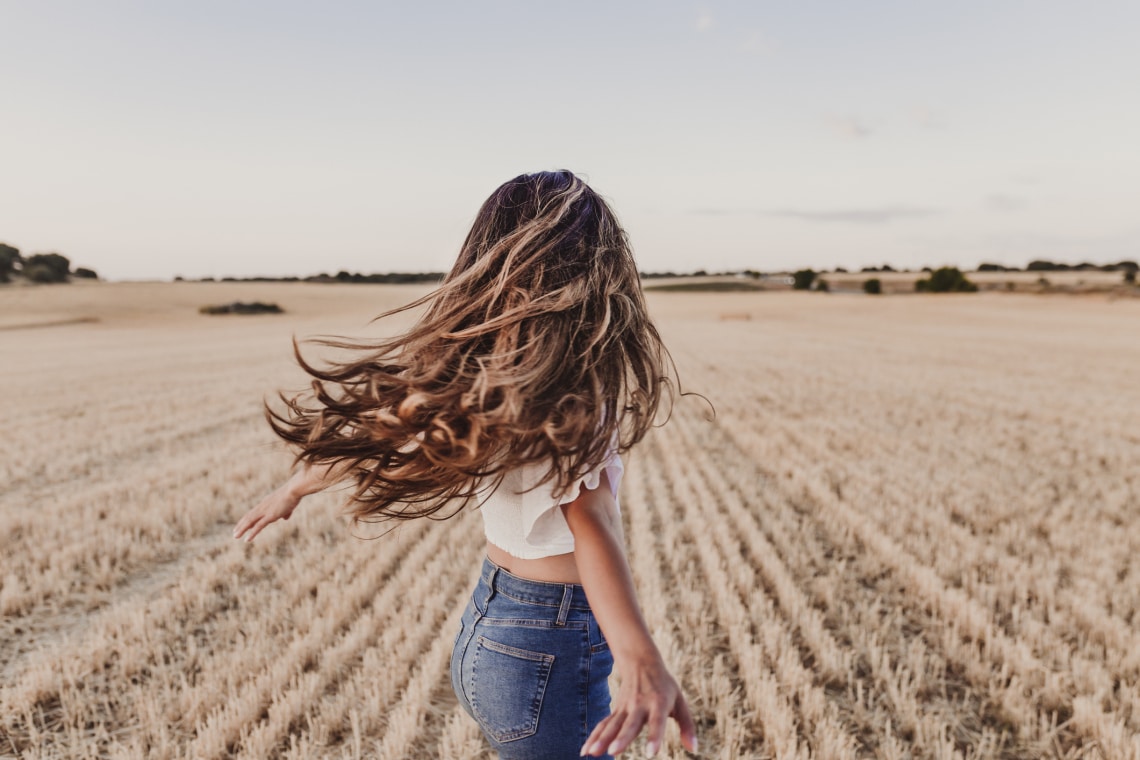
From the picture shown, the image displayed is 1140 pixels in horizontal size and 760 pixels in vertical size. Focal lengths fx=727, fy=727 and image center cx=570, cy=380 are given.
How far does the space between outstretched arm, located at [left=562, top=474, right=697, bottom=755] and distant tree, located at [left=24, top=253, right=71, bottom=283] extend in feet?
271

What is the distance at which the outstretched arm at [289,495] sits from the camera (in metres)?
1.83

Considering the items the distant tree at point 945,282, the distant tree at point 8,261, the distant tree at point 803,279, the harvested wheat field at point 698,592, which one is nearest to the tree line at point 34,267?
the distant tree at point 8,261

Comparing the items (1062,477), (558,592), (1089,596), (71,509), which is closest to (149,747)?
(558,592)

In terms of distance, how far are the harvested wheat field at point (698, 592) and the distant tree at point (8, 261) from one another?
232ft

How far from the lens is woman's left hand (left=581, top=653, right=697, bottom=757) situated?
1.22 meters

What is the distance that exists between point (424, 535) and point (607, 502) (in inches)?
186

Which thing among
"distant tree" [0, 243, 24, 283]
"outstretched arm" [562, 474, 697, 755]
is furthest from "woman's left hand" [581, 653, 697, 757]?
"distant tree" [0, 243, 24, 283]

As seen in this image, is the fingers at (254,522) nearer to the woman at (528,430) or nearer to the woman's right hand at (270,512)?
the woman's right hand at (270,512)

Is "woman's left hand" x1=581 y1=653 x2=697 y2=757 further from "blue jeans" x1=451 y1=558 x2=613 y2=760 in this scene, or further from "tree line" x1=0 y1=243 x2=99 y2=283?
"tree line" x1=0 y1=243 x2=99 y2=283

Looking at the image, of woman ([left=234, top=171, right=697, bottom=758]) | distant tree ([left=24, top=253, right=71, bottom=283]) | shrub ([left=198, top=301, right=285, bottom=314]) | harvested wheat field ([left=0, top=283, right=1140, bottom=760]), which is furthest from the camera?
distant tree ([left=24, top=253, right=71, bottom=283])

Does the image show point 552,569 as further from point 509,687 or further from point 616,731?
point 616,731

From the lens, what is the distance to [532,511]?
1.53 meters

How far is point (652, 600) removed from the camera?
4473mm

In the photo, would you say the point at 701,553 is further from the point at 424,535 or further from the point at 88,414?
the point at 88,414
